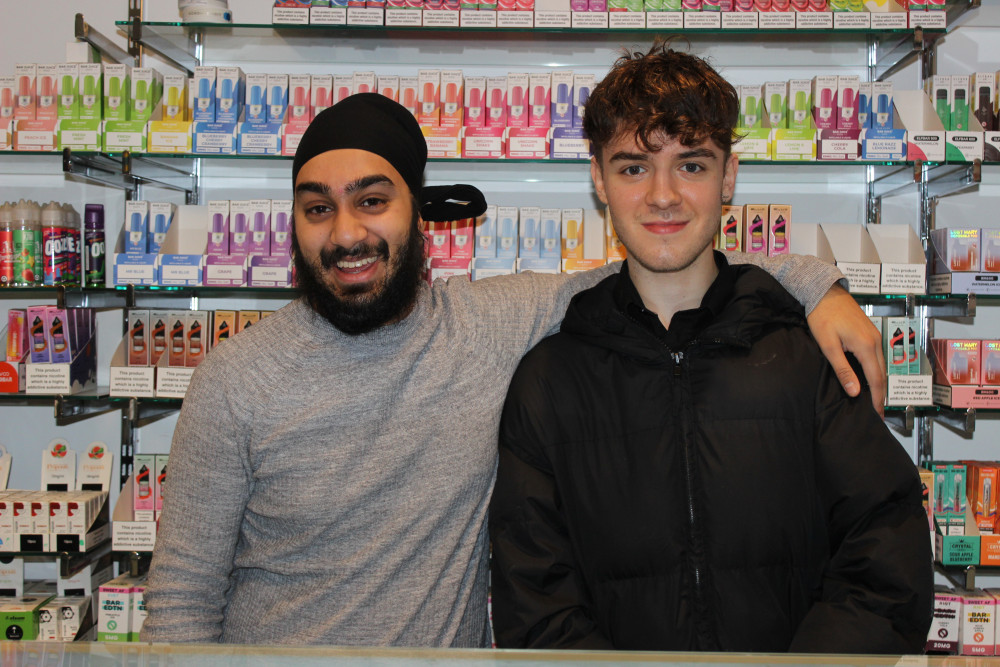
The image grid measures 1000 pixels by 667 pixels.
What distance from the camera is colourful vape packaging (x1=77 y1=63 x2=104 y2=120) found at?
2955 millimetres

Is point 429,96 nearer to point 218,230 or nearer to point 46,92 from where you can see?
point 218,230

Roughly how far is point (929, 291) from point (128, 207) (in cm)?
318

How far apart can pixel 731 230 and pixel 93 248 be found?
255cm

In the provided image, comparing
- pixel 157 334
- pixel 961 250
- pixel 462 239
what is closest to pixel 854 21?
pixel 961 250

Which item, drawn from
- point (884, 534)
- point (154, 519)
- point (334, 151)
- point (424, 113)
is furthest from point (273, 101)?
point (884, 534)

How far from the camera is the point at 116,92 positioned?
2.96 metres

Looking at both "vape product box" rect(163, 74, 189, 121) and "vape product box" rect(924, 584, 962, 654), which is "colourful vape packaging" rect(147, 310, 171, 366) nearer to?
"vape product box" rect(163, 74, 189, 121)

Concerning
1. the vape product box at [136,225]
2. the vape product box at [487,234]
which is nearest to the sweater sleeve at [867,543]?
→ the vape product box at [487,234]

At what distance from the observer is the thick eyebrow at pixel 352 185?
162 centimetres

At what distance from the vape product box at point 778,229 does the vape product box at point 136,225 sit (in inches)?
96.5

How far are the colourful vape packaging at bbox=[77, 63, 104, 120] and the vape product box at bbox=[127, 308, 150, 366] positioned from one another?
2.60 ft

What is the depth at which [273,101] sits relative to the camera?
296 centimetres

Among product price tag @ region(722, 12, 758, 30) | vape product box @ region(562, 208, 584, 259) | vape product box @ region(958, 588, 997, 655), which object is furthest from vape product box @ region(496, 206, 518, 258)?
vape product box @ region(958, 588, 997, 655)

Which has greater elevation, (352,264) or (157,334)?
(352,264)
